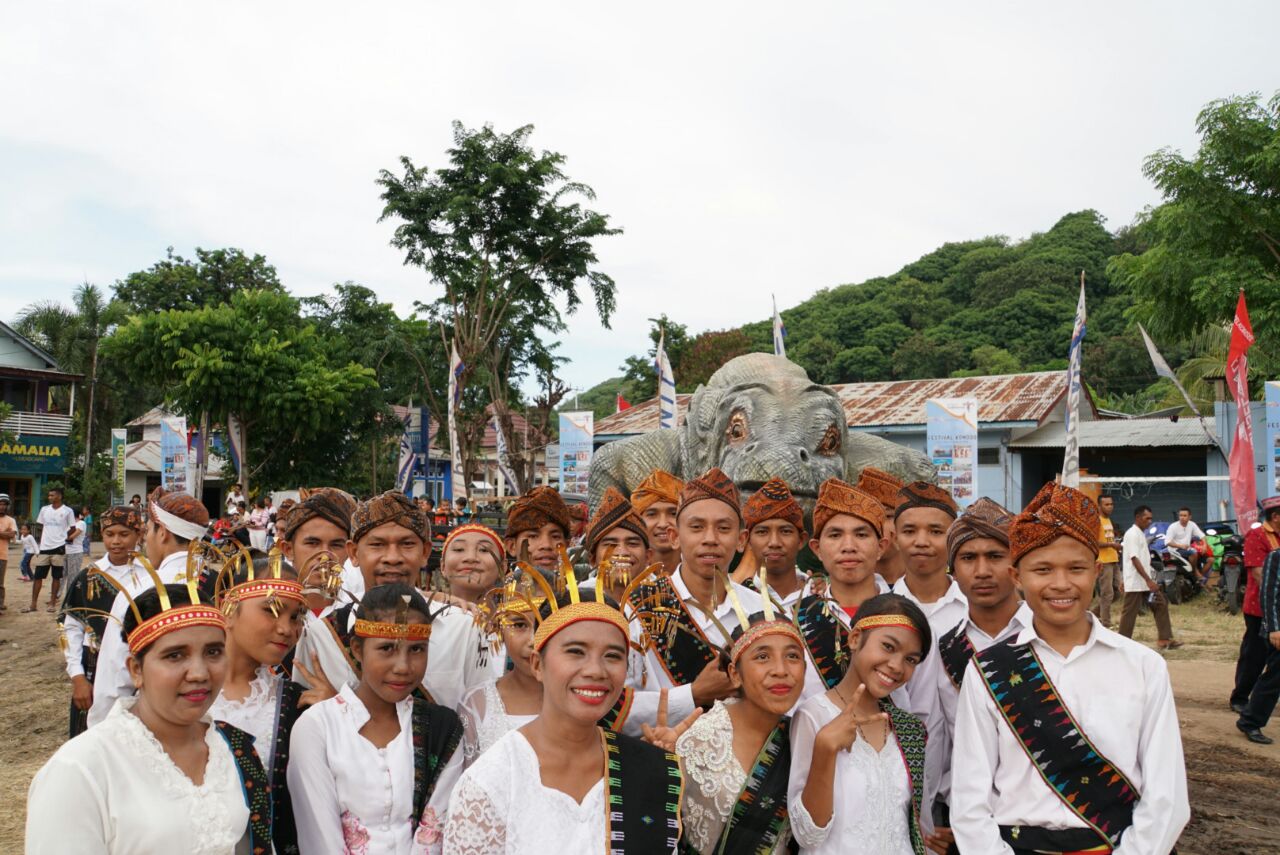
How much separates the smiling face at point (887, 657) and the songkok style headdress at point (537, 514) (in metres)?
1.67

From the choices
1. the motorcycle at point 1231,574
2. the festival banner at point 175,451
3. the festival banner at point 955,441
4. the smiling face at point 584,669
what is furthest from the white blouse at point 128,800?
the festival banner at point 175,451

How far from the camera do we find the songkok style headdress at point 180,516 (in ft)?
14.4

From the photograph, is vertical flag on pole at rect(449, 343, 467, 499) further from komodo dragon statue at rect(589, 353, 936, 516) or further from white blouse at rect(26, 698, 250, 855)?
white blouse at rect(26, 698, 250, 855)

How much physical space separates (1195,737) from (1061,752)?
507 cm

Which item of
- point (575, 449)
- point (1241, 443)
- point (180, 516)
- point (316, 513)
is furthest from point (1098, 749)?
point (575, 449)

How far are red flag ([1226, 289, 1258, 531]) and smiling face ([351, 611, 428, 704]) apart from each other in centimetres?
1000

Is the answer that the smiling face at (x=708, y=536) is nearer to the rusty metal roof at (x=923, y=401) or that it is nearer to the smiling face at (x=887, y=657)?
the smiling face at (x=887, y=657)

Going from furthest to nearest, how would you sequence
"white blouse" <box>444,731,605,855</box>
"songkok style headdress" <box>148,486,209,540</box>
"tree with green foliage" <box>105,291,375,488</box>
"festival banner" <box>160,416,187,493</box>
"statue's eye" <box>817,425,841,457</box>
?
"tree with green foliage" <box>105,291,375,488</box> → "festival banner" <box>160,416,187,493</box> → "statue's eye" <box>817,425,841,457</box> → "songkok style headdress" <box>148,486,209,540</box> → "white blouse" <box>444,731,605,855</box>

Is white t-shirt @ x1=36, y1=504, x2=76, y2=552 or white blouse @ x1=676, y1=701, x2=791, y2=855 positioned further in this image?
white t-shirt @ x1=36, y1=504, x2=76, y2=552

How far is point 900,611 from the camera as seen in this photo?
266cm

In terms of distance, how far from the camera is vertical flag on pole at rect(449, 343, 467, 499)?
19.6 metres

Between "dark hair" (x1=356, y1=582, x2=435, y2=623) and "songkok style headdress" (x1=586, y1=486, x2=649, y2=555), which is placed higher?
"songkok style headdress" (x1=586, y1=486, x2=649, y2=555)

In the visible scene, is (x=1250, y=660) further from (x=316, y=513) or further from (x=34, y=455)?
(x=34, y=455)

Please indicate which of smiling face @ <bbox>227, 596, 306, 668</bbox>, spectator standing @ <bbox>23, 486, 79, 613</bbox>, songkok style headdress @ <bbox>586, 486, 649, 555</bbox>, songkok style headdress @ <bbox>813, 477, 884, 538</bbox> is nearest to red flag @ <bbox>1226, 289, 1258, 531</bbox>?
songkok style headdress @ <bbox>813, 477, 884, 538</bbox>
